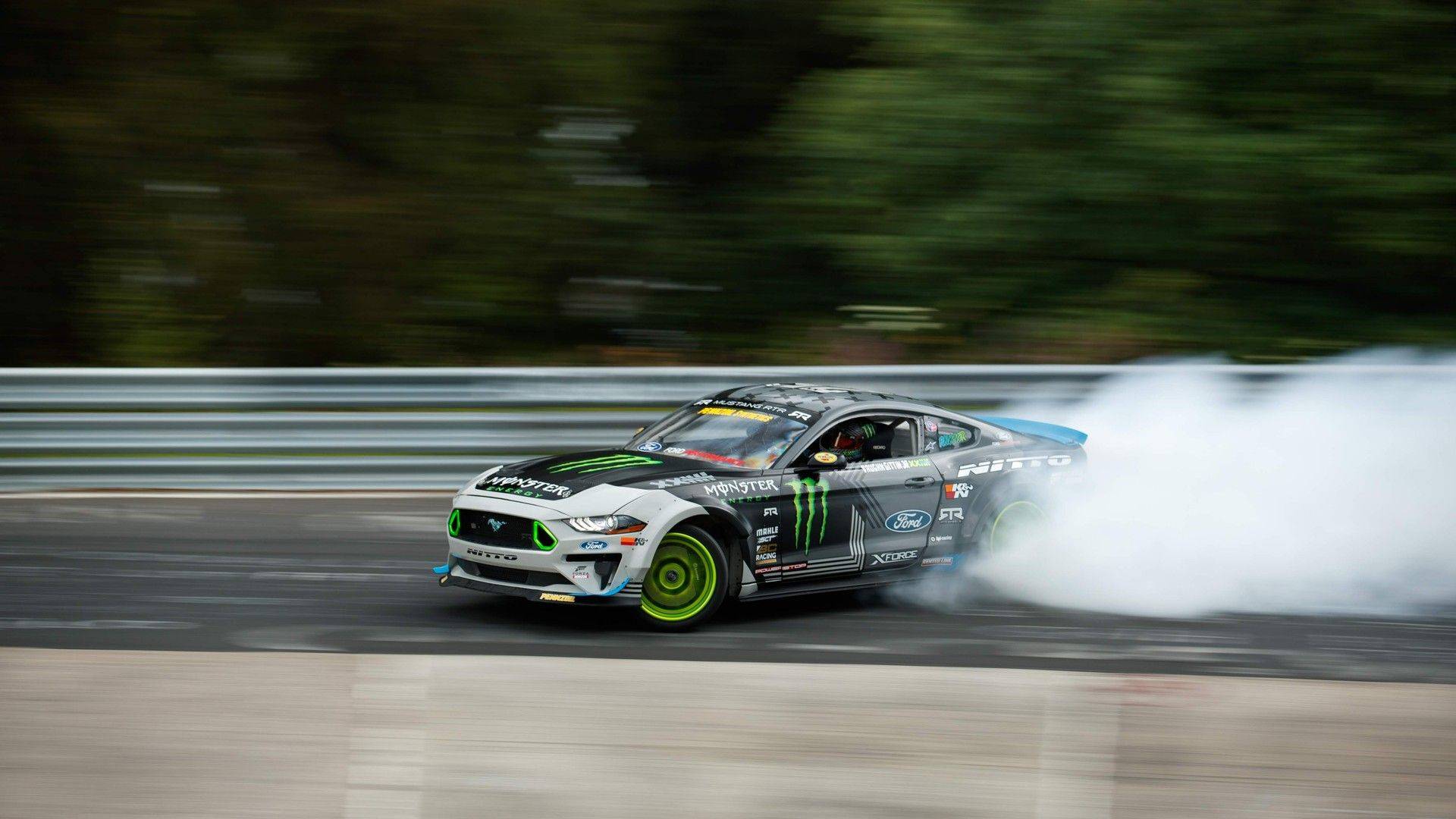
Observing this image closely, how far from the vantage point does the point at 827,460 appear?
8367 millimetres

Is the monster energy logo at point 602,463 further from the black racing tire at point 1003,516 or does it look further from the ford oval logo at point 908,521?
the black racing tire at point 1003,516

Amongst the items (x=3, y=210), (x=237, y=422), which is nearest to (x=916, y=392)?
(x=237, y=422)

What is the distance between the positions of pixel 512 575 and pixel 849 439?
7.17 ft

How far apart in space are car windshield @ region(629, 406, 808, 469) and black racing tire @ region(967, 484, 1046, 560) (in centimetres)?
136

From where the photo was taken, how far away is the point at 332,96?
14594 mm

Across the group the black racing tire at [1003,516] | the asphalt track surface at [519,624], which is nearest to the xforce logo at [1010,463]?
the black racing tire at [1003,516]

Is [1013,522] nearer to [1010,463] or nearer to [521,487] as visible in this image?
[1010,463]

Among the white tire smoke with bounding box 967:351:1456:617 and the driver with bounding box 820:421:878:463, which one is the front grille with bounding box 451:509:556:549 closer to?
the driver with bounding box 820:421:878:463

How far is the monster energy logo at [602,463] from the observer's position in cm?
816

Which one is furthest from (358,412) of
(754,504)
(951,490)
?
(951,490)

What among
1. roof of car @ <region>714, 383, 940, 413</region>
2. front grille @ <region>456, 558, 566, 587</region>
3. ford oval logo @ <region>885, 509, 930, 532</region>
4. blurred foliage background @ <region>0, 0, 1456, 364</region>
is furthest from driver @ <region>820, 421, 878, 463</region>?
blurred foliage background @ <region>0, 0, 1456, 364</region>

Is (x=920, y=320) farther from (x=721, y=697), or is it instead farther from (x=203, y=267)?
(x=721, y=697)

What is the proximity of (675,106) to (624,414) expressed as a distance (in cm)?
516

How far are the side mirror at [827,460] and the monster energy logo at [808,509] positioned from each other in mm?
86
